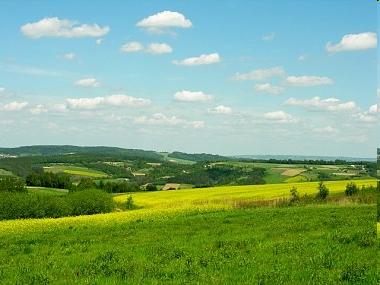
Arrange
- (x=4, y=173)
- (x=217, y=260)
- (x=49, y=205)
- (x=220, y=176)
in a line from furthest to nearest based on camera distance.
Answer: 1. (x=4, y=173)
2. (x=220, y=176)
3. (x=49, y=205)
4. (x=217, y=260)

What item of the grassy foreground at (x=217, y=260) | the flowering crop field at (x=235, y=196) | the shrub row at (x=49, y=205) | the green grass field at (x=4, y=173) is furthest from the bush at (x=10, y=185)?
the grassy foreground at (x=217, y=260)

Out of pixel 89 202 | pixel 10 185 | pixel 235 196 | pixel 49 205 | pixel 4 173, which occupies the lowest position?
pixel 4 173

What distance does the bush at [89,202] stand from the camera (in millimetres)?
61875

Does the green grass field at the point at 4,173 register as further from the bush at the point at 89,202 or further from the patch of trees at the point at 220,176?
the bush at the point at 89,202

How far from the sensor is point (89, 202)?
205 feet

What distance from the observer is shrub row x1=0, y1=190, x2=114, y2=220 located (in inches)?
2330

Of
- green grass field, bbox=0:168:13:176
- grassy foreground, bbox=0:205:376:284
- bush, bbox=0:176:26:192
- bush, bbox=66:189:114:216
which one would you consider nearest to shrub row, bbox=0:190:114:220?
bush, bbox=66:189:114:216

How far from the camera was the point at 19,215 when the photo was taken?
2339 inches

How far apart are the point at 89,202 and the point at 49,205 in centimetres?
499

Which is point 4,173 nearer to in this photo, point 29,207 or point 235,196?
point 29,207

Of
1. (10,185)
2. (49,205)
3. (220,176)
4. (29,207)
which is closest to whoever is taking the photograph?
(29,207)

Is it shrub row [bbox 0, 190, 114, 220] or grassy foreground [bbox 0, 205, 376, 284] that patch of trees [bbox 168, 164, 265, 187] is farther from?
grassy foreground [bbox 0, 205, 376, 284]

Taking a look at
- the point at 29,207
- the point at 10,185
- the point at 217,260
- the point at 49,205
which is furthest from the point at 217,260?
the point at 10,185

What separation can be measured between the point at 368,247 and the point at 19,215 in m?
51.7
